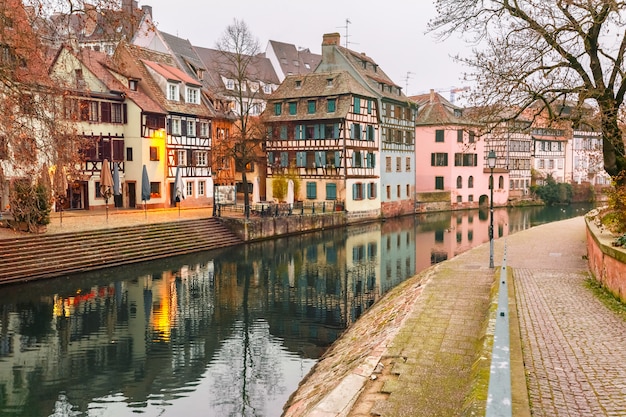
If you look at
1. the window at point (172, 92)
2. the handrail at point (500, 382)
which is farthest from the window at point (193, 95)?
the handrail at point (500, 382)

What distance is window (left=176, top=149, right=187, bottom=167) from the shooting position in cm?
4335

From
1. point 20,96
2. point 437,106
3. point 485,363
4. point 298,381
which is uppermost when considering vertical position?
point 437,106

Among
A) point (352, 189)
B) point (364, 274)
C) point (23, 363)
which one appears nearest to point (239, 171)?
point (352, 189)

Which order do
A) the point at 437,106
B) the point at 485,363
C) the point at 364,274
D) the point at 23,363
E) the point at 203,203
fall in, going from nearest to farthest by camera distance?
the point at 485,363 < the point at 23,363 < the point at 364,274 < the point at 203,203 < the point at 437,106

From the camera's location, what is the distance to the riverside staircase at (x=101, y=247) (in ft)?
80.1

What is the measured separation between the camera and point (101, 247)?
2791 centimetres

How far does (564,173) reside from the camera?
78875 mm

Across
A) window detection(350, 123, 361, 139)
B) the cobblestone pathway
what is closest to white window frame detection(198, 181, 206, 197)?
window detection(350, 123, 361, 139)

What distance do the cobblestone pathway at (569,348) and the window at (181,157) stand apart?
30.7 m

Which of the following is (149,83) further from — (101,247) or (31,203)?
(31,203)

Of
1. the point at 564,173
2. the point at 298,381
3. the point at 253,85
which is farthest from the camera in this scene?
the point at 564,173

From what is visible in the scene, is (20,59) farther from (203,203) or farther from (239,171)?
(239,171)

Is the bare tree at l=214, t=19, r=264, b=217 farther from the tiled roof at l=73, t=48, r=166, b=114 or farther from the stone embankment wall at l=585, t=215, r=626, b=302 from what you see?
the stone embankment wall at l=585, t=215, r=626, b=302

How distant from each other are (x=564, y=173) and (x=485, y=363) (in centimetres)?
7687
